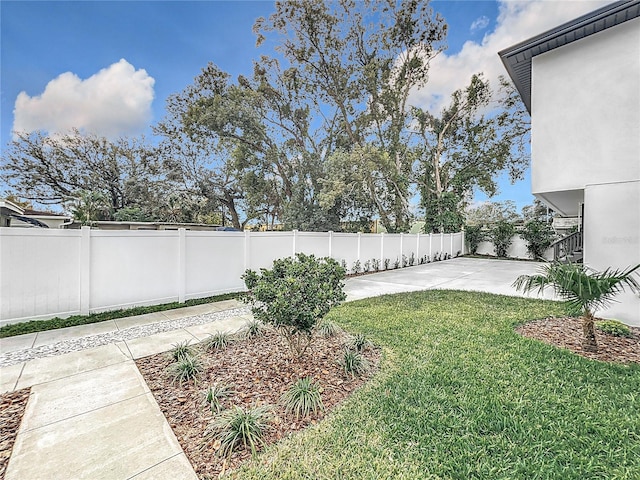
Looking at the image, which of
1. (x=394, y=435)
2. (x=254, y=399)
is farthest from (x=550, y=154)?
(x=254, y=399)

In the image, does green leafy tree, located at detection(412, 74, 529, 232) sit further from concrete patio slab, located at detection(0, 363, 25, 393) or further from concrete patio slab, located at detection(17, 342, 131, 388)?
concrete patio slab, located at detection(0, 363, 25, 393)

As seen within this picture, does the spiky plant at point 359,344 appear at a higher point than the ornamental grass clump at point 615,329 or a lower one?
lower

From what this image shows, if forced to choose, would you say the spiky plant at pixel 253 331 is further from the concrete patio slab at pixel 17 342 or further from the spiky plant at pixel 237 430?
the concrete patio slab at pixel 17 342

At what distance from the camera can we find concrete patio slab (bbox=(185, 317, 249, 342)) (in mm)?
4910

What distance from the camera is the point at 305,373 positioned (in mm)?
3512

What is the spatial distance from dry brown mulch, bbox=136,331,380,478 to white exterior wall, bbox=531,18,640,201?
218 inches

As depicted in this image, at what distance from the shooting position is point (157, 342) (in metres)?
4.52

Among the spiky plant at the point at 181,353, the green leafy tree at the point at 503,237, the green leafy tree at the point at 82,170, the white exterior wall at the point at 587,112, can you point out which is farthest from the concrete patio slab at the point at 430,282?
the green leafy tree at the point at 82,170

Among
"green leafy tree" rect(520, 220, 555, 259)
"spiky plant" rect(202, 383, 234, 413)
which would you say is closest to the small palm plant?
"spiky plant" rect(202, 383, 234, 413)

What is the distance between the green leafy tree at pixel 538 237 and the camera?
1811 cm

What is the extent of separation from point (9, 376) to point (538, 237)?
2299 centimetres

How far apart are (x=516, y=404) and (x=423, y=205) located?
19283 millimetres

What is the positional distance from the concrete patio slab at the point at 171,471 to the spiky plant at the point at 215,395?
0.57m

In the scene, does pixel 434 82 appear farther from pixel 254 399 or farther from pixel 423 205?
pixel 254 399
